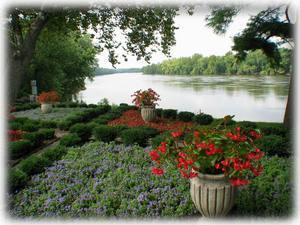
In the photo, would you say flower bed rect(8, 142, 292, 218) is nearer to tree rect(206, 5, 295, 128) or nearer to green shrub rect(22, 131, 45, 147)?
green shrub rect(22, 131, 45, 147)

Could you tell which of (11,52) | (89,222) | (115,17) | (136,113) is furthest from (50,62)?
(89,222)

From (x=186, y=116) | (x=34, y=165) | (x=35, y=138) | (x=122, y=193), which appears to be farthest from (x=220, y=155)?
(x=186, y=116)

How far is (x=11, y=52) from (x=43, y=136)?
2.73 meters

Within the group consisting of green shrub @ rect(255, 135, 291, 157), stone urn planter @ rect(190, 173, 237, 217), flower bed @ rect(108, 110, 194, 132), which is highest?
stone urn planter @ rect(190, 173, 237, 217)

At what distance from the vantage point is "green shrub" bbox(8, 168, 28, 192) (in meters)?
5.87

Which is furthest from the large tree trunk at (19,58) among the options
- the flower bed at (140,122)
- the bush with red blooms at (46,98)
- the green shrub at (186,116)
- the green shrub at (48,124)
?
the bush with red blooms at (46,98)

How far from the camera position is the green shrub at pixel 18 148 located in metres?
8.09

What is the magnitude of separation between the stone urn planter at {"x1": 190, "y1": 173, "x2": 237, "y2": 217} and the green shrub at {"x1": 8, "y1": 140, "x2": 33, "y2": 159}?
5.56 m

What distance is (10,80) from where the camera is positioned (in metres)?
8.11

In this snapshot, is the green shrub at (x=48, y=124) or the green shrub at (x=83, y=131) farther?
the green shrub at (x=48, y=124)

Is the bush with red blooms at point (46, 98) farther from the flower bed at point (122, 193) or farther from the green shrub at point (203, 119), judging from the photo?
the flower bed at point (122, 193)

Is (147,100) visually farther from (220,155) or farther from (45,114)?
(220,155)

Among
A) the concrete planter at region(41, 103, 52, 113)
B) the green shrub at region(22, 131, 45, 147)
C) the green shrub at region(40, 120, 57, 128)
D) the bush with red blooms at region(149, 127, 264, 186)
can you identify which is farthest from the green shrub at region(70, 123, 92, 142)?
the concrete planter at region(41, 103, 52, 113)

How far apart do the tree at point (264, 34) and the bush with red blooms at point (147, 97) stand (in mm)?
3906
